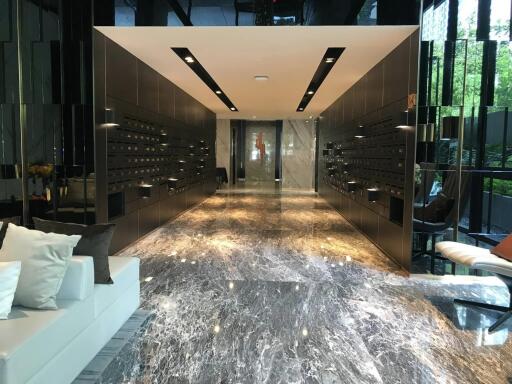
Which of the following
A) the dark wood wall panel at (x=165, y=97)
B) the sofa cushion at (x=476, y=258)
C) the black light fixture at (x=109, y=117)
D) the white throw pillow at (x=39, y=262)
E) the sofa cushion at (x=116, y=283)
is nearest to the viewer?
the white throw pillow at (x=39, y=262)

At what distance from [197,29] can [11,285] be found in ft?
10.6

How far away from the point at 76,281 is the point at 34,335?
0.48m

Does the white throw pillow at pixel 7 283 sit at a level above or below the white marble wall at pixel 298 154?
below

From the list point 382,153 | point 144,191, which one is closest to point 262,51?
point 382,153

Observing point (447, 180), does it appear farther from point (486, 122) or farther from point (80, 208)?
point (80, 208)

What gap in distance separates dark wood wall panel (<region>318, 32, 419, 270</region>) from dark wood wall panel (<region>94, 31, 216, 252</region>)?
3301 millimetres

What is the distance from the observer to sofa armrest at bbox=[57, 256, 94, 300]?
7.47 feet

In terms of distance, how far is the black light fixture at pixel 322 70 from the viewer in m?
5.15

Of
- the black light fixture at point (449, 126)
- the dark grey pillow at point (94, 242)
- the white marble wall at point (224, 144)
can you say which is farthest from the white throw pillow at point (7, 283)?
the white marble wall at point (224, 144)

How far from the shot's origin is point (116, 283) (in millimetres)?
2758

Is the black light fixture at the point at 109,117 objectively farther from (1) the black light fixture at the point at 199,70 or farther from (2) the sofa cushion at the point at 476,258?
(2) the sofa cushion at the point at 476,258

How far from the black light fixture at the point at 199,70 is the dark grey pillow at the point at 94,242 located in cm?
319

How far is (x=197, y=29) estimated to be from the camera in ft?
14.0

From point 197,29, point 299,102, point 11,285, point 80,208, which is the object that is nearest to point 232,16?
point 197,29
